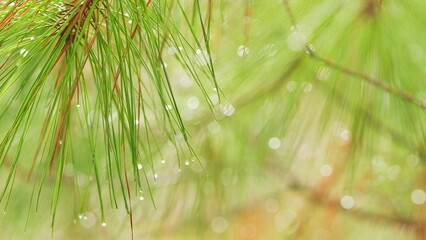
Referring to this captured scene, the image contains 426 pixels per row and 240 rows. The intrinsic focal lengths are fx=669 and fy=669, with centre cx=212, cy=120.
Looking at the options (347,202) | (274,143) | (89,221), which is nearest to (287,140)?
(274,143)

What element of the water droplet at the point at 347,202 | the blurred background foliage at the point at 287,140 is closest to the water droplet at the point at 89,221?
the blurred background foliage at the point at 287,140

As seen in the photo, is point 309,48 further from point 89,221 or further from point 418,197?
point 89,221

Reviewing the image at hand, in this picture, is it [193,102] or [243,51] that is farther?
[193,102]

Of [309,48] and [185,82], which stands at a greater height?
[309,48]

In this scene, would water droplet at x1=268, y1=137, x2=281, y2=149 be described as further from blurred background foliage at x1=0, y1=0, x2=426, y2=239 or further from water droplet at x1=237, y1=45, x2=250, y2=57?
water droplet at x1=237, y1=45, x2=250, y2=57

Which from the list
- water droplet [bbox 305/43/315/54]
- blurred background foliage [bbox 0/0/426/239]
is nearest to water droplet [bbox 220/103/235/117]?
blurred background foliage [bbox 0/0/426/239]

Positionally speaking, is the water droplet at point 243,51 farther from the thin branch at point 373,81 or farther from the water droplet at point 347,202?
the water droplet at point 347,202
